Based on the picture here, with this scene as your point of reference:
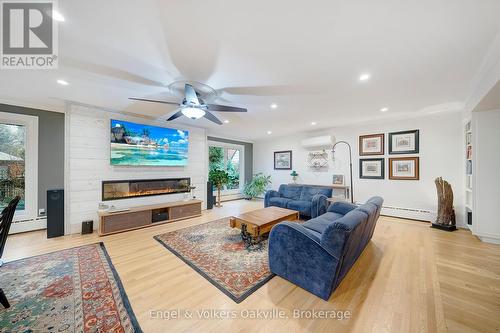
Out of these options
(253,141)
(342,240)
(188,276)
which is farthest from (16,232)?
(253,141)

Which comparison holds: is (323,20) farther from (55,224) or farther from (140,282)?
(55,224)

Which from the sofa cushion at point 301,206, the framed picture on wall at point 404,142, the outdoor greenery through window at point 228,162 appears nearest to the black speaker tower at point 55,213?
the outdoor greenery through window at point 228,162

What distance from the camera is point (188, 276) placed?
7.39 feet

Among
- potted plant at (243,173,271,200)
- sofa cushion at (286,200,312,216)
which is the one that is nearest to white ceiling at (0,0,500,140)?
sofa cushion at (286,200,312,216)

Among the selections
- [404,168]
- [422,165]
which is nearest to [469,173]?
[422,165]

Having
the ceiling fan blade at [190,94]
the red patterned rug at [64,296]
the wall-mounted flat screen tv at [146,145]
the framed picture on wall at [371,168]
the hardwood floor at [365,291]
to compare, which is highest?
the ceiling fan blade at [190,94]

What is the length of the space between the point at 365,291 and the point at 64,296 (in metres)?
3.08

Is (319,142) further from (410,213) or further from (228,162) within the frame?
(228,162)

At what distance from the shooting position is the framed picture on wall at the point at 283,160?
693cm

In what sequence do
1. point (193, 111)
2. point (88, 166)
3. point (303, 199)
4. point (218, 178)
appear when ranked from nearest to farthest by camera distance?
point (193, 111), point (88, 166), point (303, 199), point (218, 178)

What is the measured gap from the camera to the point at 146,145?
177 inches

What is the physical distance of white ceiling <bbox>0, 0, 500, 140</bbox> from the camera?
148cm

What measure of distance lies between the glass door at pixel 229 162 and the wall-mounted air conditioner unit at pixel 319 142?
2.79 m

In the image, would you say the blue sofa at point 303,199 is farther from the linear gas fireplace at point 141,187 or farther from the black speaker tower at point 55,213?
the black speaker tower at point 55,213
